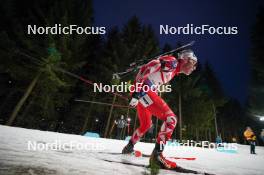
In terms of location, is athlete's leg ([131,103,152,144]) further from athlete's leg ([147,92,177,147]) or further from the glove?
the glove

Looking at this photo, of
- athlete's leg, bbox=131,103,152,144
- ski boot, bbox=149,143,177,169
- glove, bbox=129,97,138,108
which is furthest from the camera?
athlete's leg, bbox=131,103,152,144

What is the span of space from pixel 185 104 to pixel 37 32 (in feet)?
75.5

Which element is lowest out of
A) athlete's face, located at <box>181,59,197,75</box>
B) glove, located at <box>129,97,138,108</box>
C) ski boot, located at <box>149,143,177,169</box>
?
ski boot, located at <box>149,143,177,169</box>

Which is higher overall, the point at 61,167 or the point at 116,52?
the point at 116,52

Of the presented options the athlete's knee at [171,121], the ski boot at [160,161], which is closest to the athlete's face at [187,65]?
the athlete's knee at [171,121]

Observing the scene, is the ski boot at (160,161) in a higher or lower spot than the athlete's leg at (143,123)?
→ lower

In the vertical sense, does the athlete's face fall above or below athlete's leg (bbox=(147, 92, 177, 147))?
above

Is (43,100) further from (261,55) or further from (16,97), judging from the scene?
(261,55)

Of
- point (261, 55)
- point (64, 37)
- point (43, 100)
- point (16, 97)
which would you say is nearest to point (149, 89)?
point (64, 37)

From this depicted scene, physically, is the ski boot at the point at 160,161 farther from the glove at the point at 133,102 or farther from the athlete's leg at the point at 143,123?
the athlete's leg at the point at 143,123

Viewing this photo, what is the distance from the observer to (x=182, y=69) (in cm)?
457

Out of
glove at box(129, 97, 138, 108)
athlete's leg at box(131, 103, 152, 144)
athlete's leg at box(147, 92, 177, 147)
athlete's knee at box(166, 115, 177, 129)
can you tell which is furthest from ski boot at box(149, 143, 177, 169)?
athlete's leg at box(131, 103, 152, 144)

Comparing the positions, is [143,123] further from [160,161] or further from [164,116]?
[160,161]

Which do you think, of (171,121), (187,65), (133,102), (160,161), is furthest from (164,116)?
(187,65)
